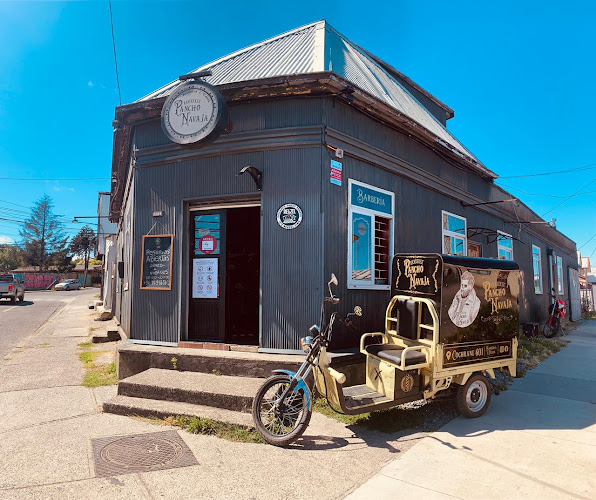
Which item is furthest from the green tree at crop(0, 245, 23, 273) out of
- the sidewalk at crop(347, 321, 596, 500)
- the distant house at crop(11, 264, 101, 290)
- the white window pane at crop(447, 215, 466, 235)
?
the sidewalk at crop(347, 321, 596, 500)

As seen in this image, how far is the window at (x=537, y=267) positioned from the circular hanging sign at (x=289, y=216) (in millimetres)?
13676

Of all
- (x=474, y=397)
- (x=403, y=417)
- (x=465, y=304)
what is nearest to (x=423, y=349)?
(x=465, y=304)

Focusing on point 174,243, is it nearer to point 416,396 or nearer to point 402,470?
point 416,396

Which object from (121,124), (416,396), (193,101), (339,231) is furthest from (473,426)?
(121,124)

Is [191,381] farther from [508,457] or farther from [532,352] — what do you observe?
[532,352]

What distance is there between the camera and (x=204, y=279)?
7094 mm

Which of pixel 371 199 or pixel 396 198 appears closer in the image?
pixel 371 199

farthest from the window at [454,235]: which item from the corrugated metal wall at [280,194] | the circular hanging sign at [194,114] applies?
the circular hanging sign at [194,114]

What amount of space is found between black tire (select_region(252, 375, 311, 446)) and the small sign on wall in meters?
3.39

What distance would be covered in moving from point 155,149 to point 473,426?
6628 millimetres

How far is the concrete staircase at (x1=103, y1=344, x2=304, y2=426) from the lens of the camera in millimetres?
4926

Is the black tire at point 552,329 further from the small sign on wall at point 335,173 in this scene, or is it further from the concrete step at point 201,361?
the concrete step at point 201,361

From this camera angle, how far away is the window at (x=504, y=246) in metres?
13.2

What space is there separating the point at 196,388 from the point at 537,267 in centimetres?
1643
